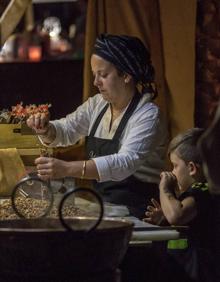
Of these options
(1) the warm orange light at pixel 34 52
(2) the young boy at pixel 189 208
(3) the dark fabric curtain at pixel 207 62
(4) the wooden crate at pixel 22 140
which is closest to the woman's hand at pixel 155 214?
(2) the young boy at pixel 189 208

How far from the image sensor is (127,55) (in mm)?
5574

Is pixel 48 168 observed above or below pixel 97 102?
below

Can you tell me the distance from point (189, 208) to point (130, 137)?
65 centimetres

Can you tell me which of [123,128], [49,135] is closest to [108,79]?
[123,128]

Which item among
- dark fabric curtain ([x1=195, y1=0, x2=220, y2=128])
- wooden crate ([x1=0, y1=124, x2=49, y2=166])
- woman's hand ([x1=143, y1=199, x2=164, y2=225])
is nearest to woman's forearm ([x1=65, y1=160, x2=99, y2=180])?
woman's hand ([x1=143, y1=199, x2=164, y2=225])

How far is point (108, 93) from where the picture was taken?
18.3ft

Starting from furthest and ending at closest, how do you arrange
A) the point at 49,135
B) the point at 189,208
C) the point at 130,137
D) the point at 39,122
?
the point at 49,135
the point at 39,122
the point at 130,137
the point at 189,208

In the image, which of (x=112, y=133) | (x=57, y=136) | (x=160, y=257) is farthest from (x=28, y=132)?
(x=160, y=257)

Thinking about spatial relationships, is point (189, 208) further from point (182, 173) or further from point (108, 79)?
point (108, 79)

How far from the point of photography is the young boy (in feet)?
16.4

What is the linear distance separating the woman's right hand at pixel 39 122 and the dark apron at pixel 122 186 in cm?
27

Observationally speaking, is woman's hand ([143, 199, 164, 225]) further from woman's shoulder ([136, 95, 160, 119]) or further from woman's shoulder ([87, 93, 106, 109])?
woman's shoulder ([87, 93, 106, 109])

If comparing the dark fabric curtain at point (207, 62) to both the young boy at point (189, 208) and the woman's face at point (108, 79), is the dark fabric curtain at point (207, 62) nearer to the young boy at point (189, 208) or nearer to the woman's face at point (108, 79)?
the woman's face at point (108, 79)

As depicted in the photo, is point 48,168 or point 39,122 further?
point 39,122
